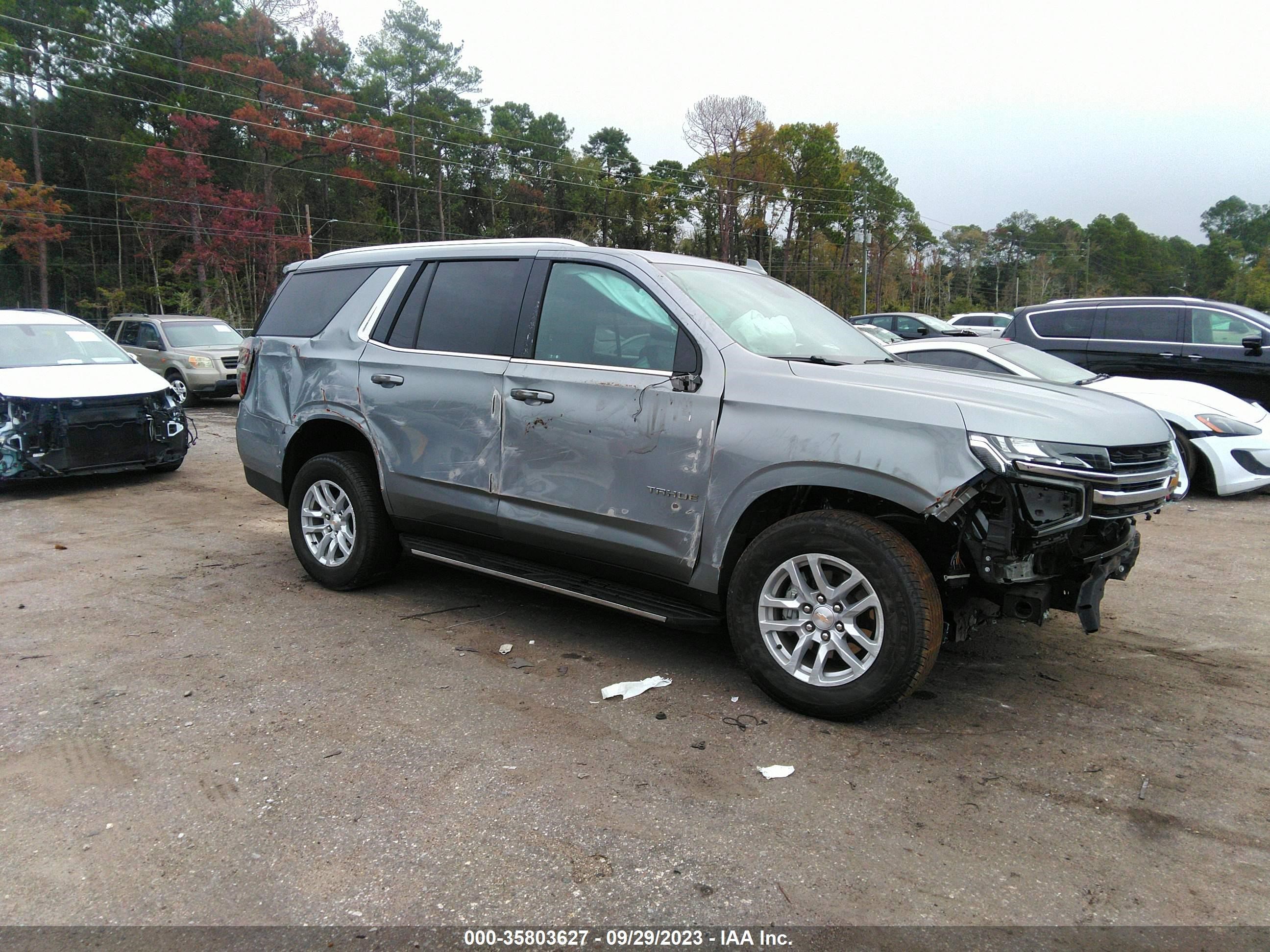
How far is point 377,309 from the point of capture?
5.14 metres

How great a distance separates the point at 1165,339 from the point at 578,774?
33.1 ft

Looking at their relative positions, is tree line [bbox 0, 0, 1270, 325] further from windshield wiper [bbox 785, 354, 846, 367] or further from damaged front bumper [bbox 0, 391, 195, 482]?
windshield wiper [bbox 785, 354, 846, 367]

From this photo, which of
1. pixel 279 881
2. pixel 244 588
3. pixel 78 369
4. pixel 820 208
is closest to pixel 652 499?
pixel 279 881

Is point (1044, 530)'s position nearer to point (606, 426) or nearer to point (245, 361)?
point (606, 426)

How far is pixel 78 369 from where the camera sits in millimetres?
8836

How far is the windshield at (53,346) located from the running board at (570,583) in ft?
20.0

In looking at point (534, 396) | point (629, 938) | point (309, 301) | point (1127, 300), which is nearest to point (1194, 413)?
point (1127, 300)

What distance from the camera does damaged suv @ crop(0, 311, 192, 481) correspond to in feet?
26.4

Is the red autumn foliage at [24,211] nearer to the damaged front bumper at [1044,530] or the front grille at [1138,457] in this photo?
the damaged front bumper at [1044,530]

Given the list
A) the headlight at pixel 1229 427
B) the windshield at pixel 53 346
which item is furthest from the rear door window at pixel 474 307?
the headlight at pixel 1229 427

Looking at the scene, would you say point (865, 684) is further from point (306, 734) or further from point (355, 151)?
point (355, 151)

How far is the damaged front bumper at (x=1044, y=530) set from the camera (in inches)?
127

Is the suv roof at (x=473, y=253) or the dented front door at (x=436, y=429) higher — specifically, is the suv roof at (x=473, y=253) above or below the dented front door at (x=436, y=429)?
above

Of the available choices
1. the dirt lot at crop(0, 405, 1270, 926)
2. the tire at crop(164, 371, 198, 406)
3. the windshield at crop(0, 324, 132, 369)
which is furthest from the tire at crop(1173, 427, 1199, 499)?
the tire at crop(164, 371, 198, 406)
